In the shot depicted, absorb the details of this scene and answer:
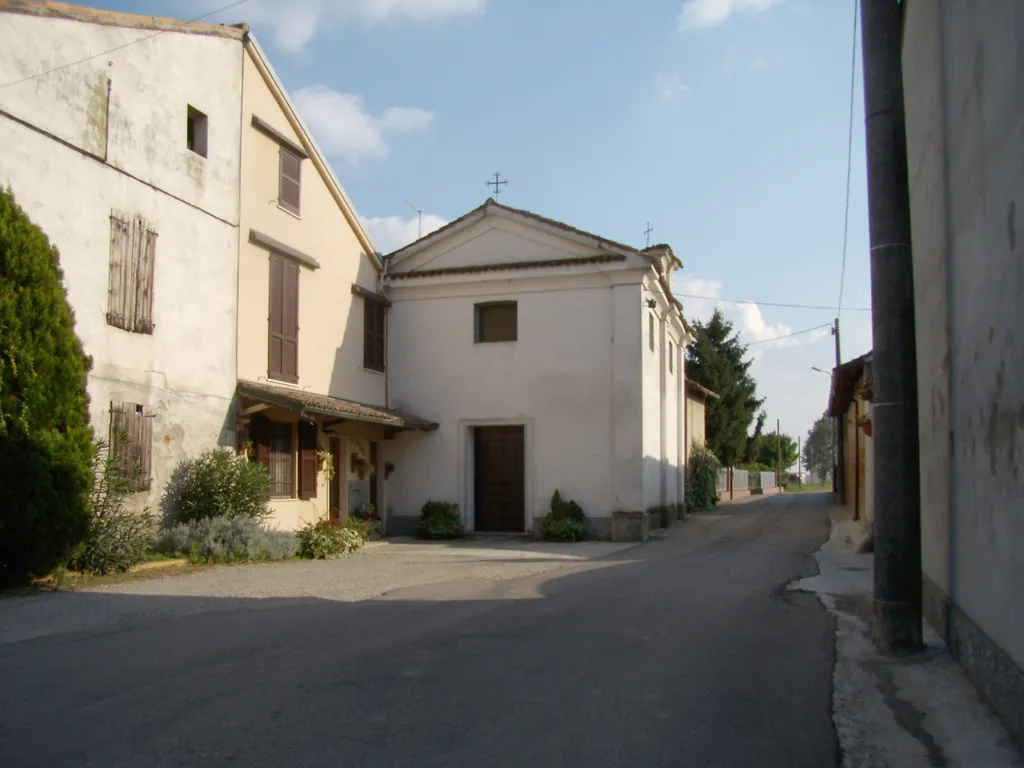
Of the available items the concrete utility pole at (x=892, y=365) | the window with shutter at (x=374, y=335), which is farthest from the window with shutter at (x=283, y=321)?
the concrete utility pole at (x=892, y=365)

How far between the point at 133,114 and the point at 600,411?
1056 cm

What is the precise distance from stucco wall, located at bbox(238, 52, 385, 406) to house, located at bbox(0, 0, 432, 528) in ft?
0.14

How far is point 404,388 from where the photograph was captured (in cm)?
2075

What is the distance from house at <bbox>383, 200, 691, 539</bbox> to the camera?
19.0 meters

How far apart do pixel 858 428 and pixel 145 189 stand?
1674 cm

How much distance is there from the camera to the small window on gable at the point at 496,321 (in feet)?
66.4

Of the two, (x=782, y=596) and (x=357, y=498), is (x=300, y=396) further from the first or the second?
(x=782, y=596)

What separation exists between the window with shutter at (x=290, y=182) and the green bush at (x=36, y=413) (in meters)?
6.92

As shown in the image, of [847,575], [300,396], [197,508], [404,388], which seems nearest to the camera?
[847,575]

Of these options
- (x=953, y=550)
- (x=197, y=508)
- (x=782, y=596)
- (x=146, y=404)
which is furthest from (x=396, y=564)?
(x=953, y=550)

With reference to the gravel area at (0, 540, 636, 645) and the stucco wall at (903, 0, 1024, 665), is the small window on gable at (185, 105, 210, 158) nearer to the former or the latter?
the gravel area at (0, 540, 636, 645)

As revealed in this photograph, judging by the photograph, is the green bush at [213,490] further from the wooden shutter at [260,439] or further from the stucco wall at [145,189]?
the wooden shutter at [260,439]

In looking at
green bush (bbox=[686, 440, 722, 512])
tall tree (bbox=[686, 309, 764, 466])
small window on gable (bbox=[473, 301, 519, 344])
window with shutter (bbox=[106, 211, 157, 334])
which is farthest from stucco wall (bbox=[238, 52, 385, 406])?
tall tree (bbox=[686, 309, 764, 466])

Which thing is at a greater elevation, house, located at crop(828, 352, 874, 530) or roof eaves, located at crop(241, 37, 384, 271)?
roof eaves, located at crop(241, 37, 384, 271)
